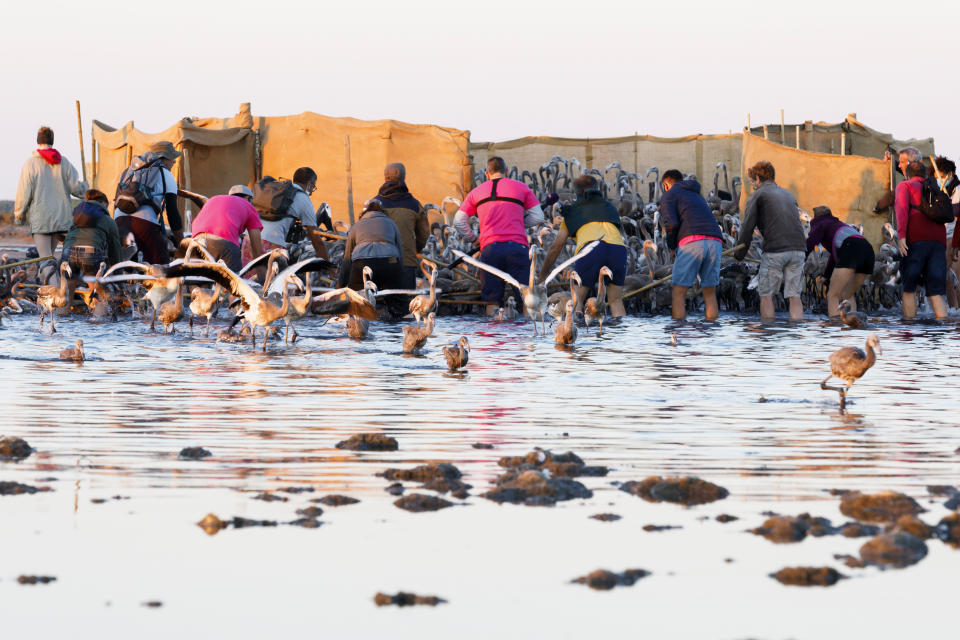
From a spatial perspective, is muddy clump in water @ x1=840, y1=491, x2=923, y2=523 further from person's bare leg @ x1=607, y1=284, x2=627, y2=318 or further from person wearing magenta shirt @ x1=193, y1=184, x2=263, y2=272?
person's bare leg @ x1=607, y1=284, x2=627, y2=318

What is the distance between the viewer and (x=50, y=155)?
18.7 metres

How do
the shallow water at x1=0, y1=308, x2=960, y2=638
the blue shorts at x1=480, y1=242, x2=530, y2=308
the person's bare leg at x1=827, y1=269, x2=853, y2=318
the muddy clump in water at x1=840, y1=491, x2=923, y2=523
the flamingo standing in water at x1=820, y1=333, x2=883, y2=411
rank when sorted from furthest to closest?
1. the person's bare leg at x1=827, y1=269, x2=853, y2=318
2. the blue shorts at x1=480, y1=242, x2=530, y2=308
3. the flamingo standing in water at x1=820, y1=333, x2=883, y2=411
4. the muddy clump in water at x1=840, y1=491, x2=923, y2=523
5. the shallow water at x1=0, y1=308, x2=960, y2=638

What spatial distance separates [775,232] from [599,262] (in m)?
2.32

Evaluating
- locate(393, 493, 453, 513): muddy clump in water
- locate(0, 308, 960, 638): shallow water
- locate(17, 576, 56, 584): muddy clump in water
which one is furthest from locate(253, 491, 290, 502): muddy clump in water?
locate(17, 576, 56, 584): muddy clump in water

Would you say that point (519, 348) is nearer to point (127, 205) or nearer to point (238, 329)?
→ point (238, 329)

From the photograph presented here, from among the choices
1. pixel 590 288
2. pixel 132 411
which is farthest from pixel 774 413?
pixel 590 288

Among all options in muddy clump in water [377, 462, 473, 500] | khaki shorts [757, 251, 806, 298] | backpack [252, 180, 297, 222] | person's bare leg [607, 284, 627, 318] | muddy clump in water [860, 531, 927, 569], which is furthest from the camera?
person's bare leg [607, 284, 627, 318]

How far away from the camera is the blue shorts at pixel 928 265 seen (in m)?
17.4

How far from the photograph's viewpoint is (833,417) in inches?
334

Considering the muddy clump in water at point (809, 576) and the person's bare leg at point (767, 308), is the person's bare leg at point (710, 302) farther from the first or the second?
the muddy clump in water at point (809, 576)

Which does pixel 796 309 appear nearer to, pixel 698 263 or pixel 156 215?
pixel 698 263

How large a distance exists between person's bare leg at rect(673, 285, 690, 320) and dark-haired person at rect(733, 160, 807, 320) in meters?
1.02

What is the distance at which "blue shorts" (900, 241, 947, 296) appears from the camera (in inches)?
685

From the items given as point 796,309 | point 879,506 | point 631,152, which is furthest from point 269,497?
point 631,152
